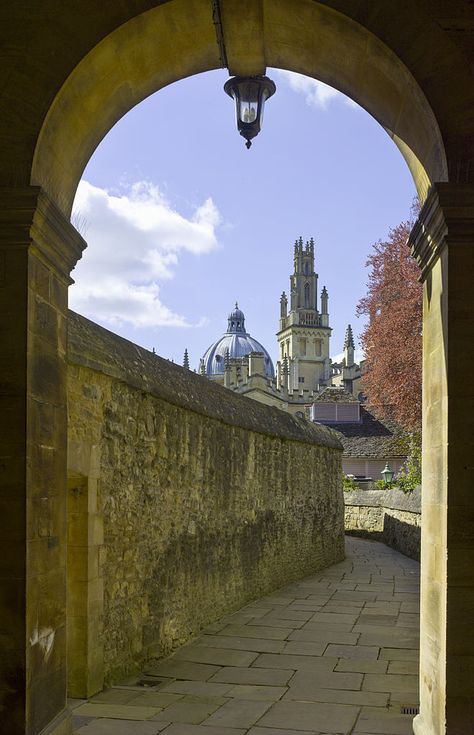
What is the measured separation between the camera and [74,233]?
438 centimetres

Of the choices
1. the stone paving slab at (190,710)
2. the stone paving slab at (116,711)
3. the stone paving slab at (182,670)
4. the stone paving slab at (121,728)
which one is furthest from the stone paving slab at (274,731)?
the stone paving slab at (182,670)

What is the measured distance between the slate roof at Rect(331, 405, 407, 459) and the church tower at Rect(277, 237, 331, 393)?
49777 mm

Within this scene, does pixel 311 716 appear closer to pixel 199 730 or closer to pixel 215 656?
pixel 199 730

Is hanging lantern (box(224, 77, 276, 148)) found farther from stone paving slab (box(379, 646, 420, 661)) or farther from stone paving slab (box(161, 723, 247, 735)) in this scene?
stone paving slab (box(379, 646, 420, 661))

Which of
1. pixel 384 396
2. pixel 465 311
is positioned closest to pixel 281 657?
pixel 465 311

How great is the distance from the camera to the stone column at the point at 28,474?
12.4 ft

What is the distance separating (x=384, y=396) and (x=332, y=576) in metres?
4.97

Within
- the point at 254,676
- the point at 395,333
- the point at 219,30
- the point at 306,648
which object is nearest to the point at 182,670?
the point at 254,676

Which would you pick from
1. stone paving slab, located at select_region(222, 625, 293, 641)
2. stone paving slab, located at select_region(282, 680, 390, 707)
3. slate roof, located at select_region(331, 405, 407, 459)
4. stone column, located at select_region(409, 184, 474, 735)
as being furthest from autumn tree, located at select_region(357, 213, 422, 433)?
slate roof, located at select_region(331, 405, 407, 459)

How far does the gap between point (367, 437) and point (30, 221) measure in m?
34.8

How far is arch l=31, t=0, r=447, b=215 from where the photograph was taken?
4012 mm

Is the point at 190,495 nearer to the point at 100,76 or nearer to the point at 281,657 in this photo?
the point at 281,657

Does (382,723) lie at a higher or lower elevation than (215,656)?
higher

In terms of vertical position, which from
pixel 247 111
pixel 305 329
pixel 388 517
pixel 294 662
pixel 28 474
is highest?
pixel 305 329
